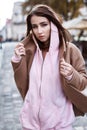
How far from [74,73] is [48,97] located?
0.23 meters

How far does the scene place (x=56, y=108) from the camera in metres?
2.42

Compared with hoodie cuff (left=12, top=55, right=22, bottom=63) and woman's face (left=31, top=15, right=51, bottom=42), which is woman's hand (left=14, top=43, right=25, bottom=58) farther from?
woman's face (left=31, top=15, right=51, bottom=42)

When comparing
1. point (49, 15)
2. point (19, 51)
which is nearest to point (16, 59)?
point (19, 51)

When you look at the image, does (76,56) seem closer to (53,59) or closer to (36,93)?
(53,59)

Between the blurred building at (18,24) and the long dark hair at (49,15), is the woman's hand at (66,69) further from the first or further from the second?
the blurred building at (18,24)

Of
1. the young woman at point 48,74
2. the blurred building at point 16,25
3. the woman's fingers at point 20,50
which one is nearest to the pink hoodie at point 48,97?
the young woman at point 48,74

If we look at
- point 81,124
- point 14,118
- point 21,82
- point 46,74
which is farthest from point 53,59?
point 14,118

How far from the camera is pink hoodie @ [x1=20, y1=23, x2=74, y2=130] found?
2.38 m

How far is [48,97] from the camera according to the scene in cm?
238

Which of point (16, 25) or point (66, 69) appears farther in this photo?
point (16, 25)

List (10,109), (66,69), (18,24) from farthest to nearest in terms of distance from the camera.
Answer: (18,24)
(10,109)
(66,69)

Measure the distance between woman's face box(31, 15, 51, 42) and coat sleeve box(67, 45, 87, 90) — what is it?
0.18 metres

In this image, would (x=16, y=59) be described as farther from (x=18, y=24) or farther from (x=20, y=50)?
(x=18, y=24)

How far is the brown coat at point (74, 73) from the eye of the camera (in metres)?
2.35
